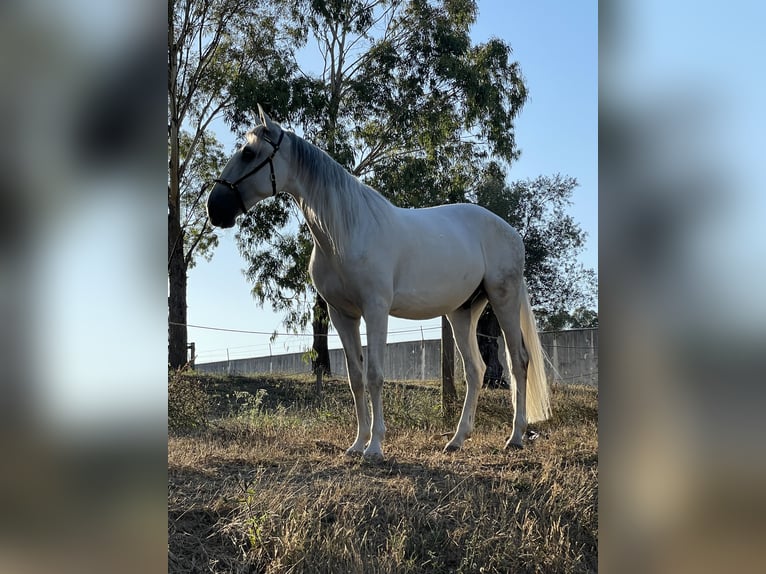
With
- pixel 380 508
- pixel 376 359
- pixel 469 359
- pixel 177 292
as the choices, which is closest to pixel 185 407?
pixel 469 359

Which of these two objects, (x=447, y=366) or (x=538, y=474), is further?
(x=447, y=366)

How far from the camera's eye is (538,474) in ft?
14.0

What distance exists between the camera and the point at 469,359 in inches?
233

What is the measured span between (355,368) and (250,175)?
5.08 ft

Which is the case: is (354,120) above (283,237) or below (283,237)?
above

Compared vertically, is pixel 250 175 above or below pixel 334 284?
above

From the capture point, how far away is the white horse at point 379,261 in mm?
4656

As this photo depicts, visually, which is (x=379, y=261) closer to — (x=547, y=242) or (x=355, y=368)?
(x=355, y=368)

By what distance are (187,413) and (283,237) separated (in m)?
5.49

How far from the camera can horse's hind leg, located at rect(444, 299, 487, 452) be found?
5.54 metres

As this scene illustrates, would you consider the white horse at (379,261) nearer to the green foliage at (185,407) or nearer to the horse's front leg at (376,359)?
the horse's front leg at (376,359)
